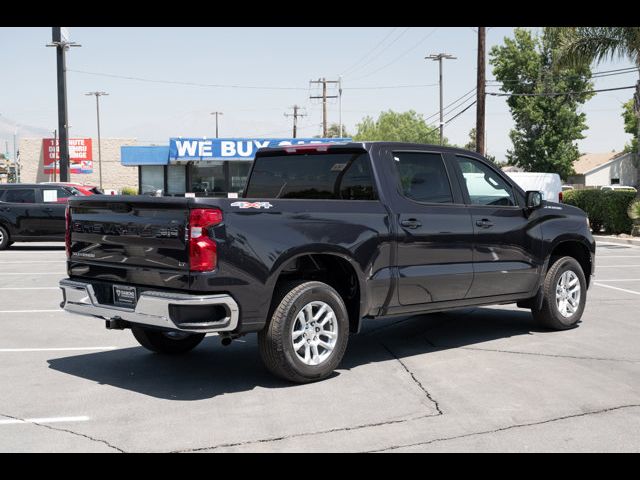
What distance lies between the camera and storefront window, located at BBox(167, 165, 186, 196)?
41188 mm

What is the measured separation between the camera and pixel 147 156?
→ 134ft

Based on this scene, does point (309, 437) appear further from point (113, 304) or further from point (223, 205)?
point (113, 304)

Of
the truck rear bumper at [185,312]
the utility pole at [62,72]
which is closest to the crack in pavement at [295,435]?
the truck rear bumper at [185,312]

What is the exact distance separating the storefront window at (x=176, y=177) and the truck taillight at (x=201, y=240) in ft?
118

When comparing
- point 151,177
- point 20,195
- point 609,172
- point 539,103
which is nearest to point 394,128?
point 609,172

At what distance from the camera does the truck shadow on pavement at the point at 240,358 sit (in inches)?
257

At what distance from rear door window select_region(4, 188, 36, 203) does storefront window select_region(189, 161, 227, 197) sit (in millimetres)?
19015

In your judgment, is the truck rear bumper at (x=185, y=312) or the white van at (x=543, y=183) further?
the white van at (x=543, y=183)

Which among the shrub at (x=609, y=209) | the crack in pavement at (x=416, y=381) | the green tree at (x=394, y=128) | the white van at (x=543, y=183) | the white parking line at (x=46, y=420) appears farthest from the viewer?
the green tree at (x=394, y=128)

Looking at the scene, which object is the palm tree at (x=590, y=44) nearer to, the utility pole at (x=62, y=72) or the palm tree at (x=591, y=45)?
the palm tree at (x=591, y=45)

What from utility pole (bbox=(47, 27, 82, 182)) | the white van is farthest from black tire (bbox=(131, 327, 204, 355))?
utility pole (bbox=(47, 27, 82, 182))

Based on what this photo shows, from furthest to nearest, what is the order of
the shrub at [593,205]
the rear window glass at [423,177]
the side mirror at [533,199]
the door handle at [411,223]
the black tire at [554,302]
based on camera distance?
the shrub at [593,205], the black tire at [554,302], the side mirror at [533,199], the rear window glass at [423,177], the door handle at [411,223]
